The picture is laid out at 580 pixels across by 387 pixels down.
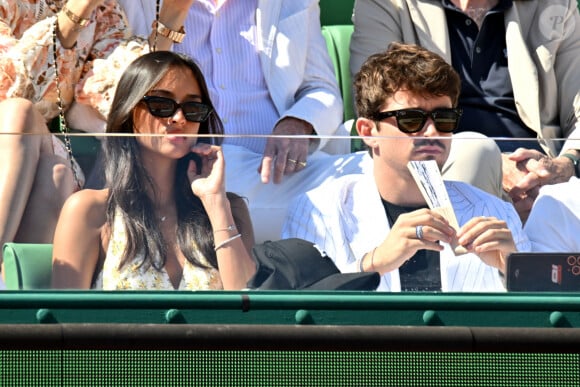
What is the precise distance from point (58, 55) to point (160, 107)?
2.07ft

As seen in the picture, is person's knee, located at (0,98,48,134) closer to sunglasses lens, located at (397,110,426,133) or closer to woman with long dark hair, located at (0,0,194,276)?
woman with long dark hair, located at (0,0,194,276)

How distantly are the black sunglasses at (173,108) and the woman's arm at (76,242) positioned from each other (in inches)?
28.6

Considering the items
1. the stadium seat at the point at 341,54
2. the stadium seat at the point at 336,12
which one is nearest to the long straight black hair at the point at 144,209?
the stadium seat at the point at 341,54

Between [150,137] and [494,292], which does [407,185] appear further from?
[150,137]

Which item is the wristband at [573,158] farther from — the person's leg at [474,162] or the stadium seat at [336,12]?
the stadium seat at [336,12]

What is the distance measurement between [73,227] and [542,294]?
96cm

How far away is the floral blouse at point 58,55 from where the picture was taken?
140 inches

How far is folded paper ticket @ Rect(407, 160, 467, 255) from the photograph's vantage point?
247 cm

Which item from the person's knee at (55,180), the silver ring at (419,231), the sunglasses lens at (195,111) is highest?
the sunglasses lens at (195,111)

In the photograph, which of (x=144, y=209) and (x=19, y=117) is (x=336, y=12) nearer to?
(x=19, y=117)

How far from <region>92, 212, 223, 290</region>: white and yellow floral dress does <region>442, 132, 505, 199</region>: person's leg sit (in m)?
0.54

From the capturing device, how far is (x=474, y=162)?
245 cm

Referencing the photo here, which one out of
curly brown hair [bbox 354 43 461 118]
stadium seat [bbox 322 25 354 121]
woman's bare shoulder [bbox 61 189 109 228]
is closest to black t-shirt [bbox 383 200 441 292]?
woman's bare shoulder [bbox 61 189 109 228]

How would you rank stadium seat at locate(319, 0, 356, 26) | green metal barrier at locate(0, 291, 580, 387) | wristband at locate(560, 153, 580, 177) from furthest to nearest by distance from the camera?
stadium seat at locate(319, 0, 356, 26), wristband at locate(560, 153, 580, 177), green metal barrier at locate(0, 291, 580, 387)
